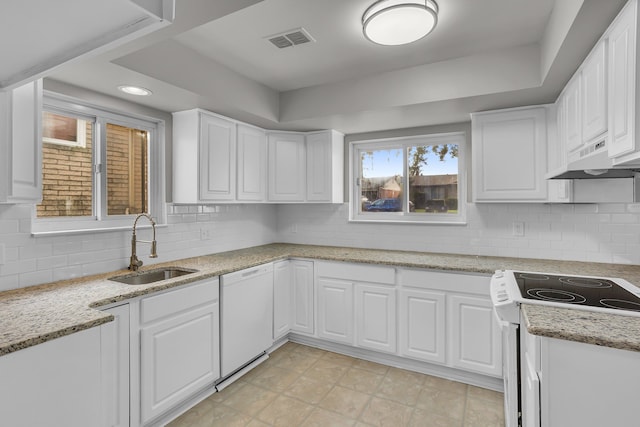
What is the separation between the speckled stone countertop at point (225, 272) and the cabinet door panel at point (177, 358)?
26 cm

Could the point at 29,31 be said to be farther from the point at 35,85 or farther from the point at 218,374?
the point at 218,374

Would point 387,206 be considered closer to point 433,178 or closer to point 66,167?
point 433,178

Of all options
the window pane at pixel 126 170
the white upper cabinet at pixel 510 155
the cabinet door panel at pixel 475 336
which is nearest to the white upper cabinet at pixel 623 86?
the white upper cabinet at pixel 510 155

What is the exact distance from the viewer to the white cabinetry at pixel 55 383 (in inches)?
46.3

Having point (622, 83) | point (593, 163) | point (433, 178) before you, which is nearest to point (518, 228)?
point (433, 178)

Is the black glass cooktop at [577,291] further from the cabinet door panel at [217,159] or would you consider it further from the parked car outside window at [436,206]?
the cabinet door panel at [217,159]

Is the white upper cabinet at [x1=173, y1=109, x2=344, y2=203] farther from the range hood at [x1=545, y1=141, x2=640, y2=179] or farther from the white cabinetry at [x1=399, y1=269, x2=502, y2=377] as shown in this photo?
the range hood at [x1=545, y1=141, x2=640, y2=179]

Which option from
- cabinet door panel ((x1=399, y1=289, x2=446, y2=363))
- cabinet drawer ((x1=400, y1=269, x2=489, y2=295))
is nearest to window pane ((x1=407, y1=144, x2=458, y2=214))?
cabinet drawer ((x1=400, y1=269, x2=489, y2=295))

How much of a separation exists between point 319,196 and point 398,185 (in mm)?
846

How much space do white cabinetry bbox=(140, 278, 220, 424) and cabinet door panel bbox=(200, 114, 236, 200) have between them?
84 centimetres

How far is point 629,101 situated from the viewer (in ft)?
4.18

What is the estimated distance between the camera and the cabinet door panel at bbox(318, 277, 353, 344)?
2924mm

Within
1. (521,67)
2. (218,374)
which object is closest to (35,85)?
(218,374)

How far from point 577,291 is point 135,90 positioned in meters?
2.96
